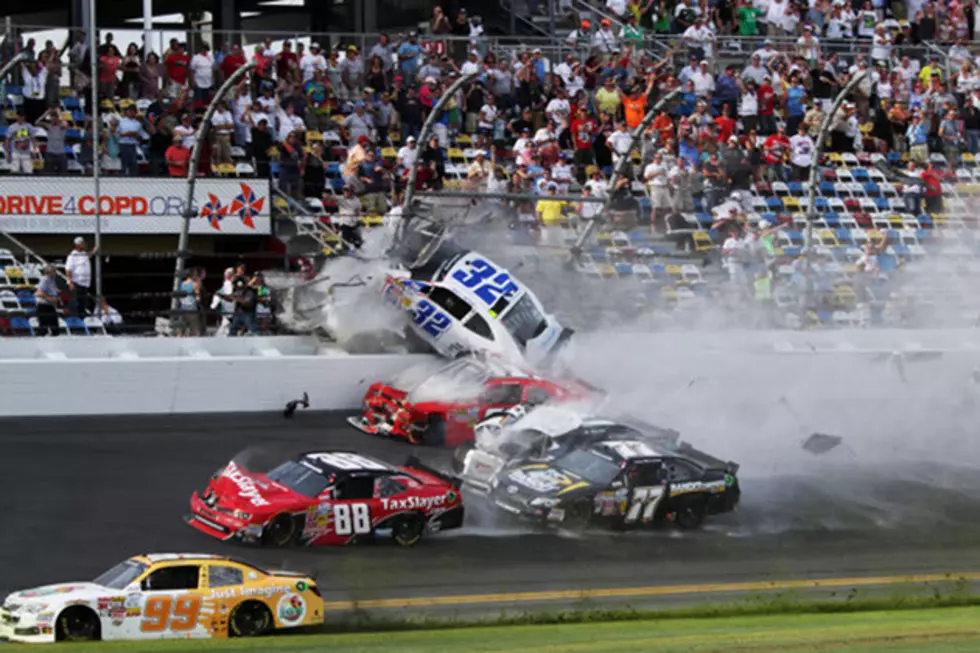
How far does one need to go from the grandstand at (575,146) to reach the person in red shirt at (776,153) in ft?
0.15

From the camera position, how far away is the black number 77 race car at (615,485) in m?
16.2

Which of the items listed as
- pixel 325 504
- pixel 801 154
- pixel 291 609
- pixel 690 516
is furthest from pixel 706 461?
pixel 801 154

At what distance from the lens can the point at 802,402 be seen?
2092 cm

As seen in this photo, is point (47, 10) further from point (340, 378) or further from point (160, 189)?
A: point (340, 378)

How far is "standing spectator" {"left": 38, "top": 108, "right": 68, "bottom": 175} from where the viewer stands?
2284 cm

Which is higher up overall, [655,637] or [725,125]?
[725,125]

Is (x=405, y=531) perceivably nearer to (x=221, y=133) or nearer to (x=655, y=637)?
(x=655, y=637)

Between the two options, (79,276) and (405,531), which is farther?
(79,276)

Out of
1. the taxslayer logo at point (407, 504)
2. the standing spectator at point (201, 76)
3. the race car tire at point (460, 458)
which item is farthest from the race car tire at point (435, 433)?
the standing spectator at point (201, 76)

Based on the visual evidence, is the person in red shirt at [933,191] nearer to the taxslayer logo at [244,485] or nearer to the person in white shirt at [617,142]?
the person in white shirt at [617,142]

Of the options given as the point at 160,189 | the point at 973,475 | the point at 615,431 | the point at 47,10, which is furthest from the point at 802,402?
the point at 47,10

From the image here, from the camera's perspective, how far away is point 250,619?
42.0 ft

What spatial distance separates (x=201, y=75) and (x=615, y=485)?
11.3 m

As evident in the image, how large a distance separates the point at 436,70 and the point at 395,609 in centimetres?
1481
